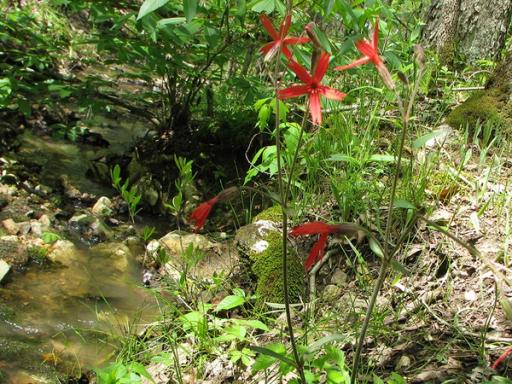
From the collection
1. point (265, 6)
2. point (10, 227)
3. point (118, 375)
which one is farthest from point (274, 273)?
point (10, 227)

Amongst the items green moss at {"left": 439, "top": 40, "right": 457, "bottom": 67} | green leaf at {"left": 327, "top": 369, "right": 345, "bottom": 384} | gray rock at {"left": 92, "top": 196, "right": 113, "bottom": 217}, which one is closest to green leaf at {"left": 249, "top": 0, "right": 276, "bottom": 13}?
green leaf at {"left": 327, "top": 369, "right": 345, "bottom": 384}

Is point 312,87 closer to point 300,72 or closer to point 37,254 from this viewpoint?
point 300,72

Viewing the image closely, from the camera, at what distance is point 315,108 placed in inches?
39.9

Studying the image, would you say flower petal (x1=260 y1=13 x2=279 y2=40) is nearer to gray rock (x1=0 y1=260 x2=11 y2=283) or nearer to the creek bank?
the creek bank

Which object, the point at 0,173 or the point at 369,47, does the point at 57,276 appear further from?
the point at 369,47

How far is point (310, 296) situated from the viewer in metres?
2.23

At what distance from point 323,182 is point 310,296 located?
0.74 metres

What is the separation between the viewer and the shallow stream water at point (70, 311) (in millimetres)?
2199

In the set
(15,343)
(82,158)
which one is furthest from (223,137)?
(15,343)

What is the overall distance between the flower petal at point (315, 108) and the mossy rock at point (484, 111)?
2.09 metres

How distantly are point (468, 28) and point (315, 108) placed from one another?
150 inches

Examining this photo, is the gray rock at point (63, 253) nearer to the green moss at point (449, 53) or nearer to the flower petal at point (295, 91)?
the flower petal at point (295, 91)

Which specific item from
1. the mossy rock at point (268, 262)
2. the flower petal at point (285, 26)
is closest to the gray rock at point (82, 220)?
the mossy rock at point (268, 262)

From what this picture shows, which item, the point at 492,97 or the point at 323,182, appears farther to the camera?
the point at 492,97
